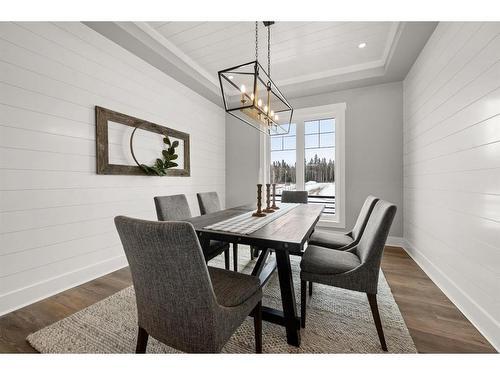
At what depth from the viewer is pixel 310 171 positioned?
3.92m

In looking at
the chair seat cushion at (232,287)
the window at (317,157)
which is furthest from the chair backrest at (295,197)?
the chair seat cushion at (232,287)

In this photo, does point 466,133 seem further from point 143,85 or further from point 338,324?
point 143,85

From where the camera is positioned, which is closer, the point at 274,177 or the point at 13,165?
the point at 13,165

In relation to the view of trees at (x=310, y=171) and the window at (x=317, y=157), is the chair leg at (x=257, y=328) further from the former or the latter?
the view of trees at (x=310, y=171)

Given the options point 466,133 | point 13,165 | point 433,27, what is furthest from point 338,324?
point 433,27

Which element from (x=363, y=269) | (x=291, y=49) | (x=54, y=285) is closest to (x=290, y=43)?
(x=291, y=49)

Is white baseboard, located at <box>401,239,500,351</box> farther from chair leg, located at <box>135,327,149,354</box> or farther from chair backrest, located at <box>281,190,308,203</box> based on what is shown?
chair leg, located at <box>135,327,149,354</box>

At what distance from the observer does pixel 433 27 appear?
2145mm

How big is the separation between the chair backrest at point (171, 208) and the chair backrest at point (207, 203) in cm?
25

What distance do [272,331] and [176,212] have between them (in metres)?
1.36

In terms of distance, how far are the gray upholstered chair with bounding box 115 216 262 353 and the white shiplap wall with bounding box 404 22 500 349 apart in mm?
1733

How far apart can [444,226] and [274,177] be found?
2632mm

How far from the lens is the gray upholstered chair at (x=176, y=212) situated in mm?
1989
